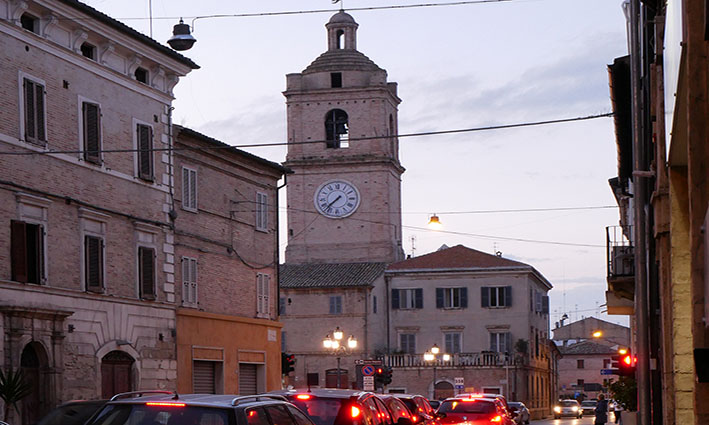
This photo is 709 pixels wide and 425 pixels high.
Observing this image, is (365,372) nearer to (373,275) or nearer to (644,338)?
(644,338)

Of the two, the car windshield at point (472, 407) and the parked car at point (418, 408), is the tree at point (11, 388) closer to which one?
the parked car at point (418, 408)

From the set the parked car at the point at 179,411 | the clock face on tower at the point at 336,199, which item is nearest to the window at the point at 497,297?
the clock face on tower at the point at 336,199

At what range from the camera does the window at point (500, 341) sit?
83750 millimetres

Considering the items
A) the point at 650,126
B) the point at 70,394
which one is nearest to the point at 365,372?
the point at 70,394

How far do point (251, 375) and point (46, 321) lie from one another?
1400 centimetres

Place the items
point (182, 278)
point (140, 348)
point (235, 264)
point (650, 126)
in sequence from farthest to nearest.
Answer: point (235, 264) → point (182, 278) → point (140, 348) → point (650, 126)

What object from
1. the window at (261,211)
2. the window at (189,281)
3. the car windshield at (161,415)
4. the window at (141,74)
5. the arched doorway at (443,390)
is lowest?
the arched doorway at (443,390)

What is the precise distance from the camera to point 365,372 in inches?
1853

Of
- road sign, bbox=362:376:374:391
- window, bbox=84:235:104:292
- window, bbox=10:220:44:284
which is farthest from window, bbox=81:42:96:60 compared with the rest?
road sign, bbox=362:376:374:391

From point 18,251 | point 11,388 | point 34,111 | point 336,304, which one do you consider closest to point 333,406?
point 11,388

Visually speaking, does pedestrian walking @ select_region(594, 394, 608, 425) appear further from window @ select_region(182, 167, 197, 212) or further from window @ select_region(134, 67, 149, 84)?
window @ select_region(134, 67, 149, 84)

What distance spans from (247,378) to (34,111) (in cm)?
1547

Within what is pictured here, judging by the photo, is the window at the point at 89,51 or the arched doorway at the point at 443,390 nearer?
the window at the point at 89,51

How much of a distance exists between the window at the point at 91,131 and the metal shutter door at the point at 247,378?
11.6 m
